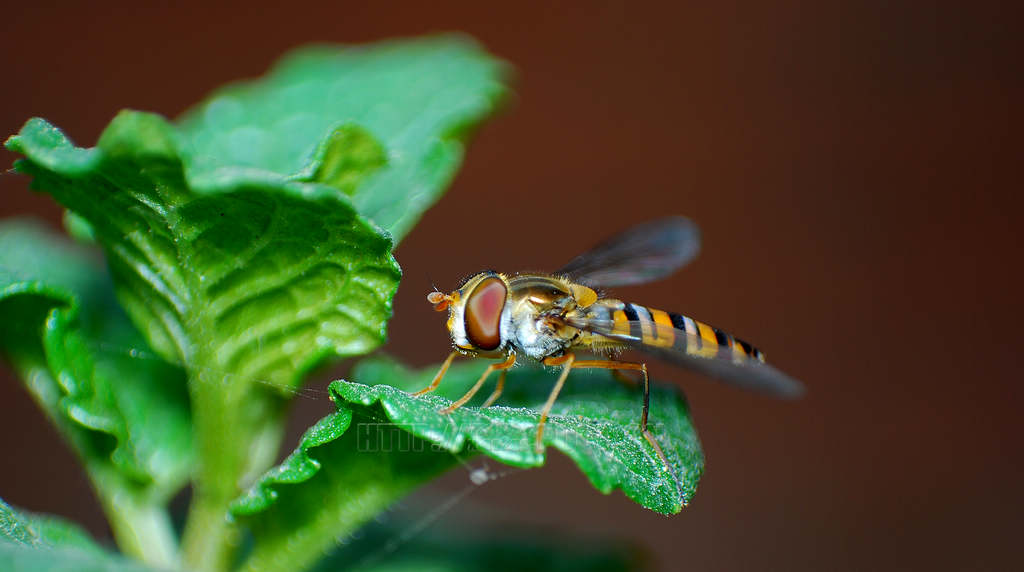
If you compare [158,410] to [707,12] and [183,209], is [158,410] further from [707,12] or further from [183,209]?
[707,12]

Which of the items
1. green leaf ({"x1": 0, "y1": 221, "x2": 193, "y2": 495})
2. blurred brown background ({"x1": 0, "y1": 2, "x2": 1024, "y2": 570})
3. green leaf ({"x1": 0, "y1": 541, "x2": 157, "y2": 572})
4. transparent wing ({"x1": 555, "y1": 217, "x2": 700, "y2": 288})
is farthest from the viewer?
blurred brown background ({"x1": 0, "y1": 2, "x2": 1024, "y2": 570})

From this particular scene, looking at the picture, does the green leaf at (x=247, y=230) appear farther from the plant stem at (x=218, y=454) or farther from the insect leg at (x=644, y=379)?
the insect leg at (x=644, y=379)

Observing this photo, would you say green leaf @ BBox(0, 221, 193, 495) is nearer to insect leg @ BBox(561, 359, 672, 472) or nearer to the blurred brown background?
insect leg @ BBox(561, 359, 672, 472)

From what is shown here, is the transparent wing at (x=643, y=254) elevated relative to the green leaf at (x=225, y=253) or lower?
elevated

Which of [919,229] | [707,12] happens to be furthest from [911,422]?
[707,12]

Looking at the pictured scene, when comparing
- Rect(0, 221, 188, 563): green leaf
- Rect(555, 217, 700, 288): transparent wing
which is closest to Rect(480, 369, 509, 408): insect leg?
Rect(555, 217, 700, 288): transparent wing

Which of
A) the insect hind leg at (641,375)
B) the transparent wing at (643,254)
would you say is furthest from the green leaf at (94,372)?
the transparent wing at (643,254)
